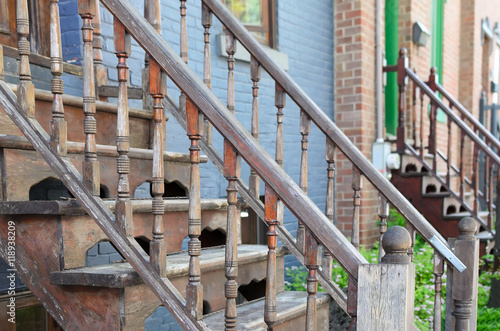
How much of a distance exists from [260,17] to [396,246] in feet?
11.6

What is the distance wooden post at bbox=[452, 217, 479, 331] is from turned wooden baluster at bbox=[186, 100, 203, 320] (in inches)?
59.7

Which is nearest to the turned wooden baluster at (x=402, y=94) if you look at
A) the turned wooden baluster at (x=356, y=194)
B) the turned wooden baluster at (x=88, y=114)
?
the turned wooden baluster at (x=356, y=194)

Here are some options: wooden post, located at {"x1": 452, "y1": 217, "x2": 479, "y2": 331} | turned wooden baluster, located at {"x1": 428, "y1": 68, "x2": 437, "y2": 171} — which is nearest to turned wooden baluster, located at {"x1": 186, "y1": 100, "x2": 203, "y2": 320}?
wooden post, located at {"x1": 452, "y1": 217, "x2": 479, "y2": 331}

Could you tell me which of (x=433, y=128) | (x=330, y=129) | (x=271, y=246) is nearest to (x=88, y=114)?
(x=271, y=246)

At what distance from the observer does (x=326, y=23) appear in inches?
223

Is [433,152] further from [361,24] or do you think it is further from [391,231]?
[391,231]

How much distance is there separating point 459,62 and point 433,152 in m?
4.68

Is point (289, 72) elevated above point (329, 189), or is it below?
above

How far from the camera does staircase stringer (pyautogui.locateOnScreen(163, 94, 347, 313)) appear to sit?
2803mm

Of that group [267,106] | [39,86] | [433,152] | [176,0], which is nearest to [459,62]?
[433,152]

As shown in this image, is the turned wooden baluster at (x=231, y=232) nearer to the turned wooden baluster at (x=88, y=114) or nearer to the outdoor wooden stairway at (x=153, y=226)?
the outdoor wooden stairway at (x=153, y=226)

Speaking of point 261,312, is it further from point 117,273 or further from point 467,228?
point 467,228

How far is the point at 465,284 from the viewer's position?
2.81 m

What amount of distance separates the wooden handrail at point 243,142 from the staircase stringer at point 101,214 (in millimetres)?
497
